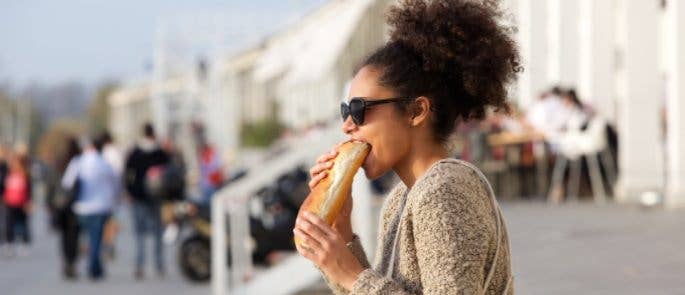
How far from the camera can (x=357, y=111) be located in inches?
121

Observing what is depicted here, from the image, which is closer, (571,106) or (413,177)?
(413,177)

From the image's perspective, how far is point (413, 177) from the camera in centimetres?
307

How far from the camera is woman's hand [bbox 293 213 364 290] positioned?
2.95 m

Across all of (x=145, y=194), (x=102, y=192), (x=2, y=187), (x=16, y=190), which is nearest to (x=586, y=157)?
(x=145, y=194)

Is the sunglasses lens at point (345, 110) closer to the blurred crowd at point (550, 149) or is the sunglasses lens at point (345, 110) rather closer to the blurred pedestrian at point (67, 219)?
the blurred pedestrian at point (67, 219)

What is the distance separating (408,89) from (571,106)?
15.2 meters

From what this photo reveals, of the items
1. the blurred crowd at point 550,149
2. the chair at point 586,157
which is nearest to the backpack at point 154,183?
the blurred crowd at point 550,149

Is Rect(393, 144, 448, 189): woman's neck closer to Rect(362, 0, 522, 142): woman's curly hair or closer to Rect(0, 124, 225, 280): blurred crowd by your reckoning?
Rect(362, 0, 522, 142): woman's curly hair

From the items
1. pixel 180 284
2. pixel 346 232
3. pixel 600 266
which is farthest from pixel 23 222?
pixel 346 232

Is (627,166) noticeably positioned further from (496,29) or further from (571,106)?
(496,29)

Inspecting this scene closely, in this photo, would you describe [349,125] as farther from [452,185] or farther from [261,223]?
[261,223]

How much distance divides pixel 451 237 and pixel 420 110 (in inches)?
14.5

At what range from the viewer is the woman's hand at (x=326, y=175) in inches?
124

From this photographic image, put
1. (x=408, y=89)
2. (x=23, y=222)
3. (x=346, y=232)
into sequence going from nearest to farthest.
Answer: (x=408, y=89)
(x=346, y=232)
(x=23, y=222)
